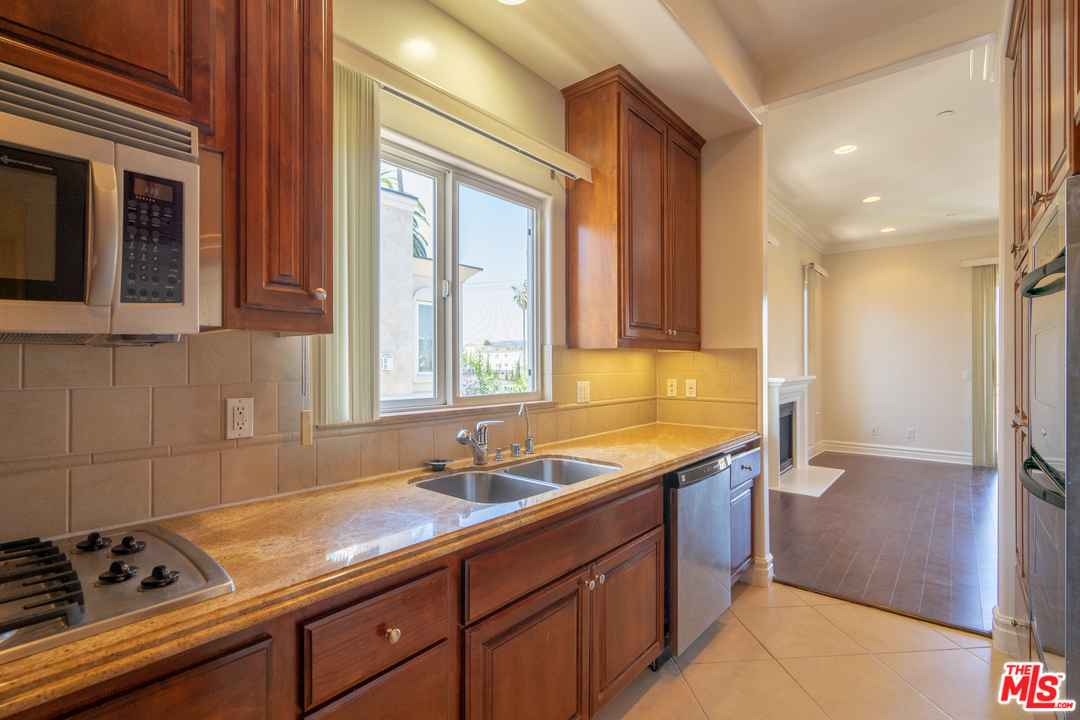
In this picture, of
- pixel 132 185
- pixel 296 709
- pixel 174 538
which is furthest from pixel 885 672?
pixel 132 185

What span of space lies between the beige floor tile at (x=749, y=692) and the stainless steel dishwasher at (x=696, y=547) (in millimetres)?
153

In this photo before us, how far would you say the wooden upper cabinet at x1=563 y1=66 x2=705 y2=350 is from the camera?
245 cm

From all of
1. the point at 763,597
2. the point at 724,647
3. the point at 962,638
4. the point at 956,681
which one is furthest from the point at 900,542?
the point at 724,647

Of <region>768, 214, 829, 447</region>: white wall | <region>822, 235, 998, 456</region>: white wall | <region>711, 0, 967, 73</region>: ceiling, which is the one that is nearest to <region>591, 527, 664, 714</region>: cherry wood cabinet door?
<region>711, 0, 967, 73</region>: ceiling

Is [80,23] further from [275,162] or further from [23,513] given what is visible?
[23,513]

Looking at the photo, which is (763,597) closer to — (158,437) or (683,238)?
(683,238)

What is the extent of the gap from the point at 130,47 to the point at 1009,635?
3684 millimetres

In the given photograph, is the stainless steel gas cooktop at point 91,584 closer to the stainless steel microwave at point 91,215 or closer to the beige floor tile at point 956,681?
the stainless steel microwave at point 91,215

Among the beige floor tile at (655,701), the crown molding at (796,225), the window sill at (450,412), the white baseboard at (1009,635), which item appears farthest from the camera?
the crown molding at (796,225)

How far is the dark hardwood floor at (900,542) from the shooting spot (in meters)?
2.84

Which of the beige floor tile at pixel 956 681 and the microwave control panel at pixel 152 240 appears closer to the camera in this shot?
the microwave control panel at pixel 152 240

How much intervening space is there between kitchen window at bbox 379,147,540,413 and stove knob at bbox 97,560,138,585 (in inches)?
39.6

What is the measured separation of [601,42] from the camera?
2.21 m

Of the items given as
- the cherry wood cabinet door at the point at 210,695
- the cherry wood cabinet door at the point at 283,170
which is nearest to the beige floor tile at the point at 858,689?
the cherry wood cabinet door at the point at 210,695
